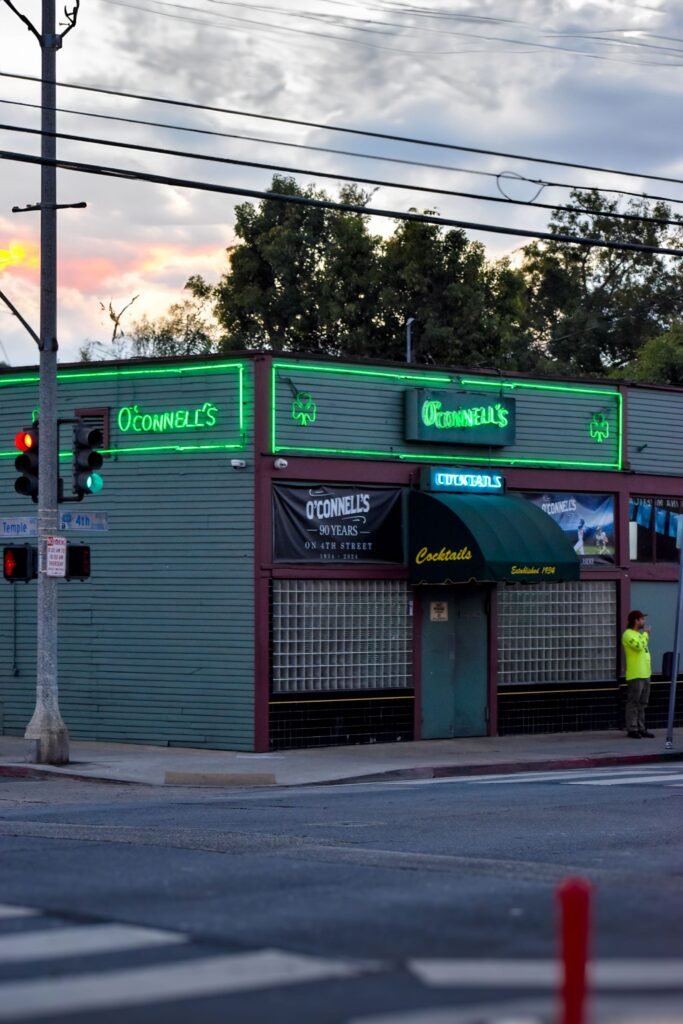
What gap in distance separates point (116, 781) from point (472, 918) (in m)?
10.9

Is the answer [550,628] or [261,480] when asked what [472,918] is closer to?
[261,480]

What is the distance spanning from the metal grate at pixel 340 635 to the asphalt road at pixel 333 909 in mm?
6807

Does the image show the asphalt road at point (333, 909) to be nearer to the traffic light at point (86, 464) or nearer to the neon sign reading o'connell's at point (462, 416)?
the traffic light at point (86, 464)

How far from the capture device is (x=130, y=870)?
11195mm

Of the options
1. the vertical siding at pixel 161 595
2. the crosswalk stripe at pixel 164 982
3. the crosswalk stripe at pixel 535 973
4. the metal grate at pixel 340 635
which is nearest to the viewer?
the crosswalk stripe at pixel 164 982

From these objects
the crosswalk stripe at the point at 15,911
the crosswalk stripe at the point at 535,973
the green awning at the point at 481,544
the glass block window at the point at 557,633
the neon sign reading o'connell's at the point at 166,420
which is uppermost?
the neon sign reading o'connell's at the point at 166,420

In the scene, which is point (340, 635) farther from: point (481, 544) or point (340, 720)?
point (481, 544)

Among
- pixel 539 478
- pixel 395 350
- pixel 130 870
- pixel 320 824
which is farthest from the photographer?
pixel 395 350

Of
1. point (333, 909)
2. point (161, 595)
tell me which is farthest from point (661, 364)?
point (333, 909)

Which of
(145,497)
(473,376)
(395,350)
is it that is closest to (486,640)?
(473,376)

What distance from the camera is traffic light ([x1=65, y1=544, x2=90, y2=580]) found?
2106 centimetres

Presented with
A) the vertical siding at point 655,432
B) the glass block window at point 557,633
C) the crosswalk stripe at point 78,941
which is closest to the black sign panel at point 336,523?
the glass block window at point 557,633

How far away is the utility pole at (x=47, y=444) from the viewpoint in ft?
68.1

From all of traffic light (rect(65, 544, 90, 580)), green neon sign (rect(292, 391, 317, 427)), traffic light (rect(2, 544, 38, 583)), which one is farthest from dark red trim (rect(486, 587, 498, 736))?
traffic light (rect(2, 544, 38, 583))
